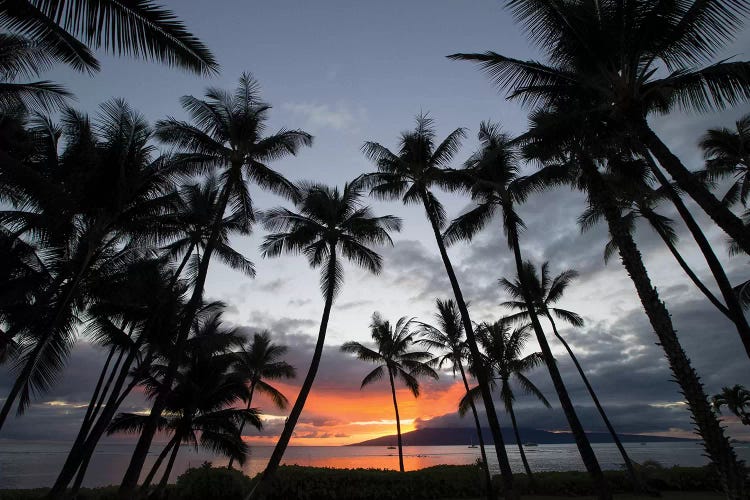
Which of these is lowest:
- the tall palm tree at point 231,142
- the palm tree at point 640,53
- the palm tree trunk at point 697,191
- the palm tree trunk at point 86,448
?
the palm tree trunk at point 86,448

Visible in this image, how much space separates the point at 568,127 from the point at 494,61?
8.71ft

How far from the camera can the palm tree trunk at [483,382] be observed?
40.6 feet

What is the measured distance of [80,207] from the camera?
36.2 ft

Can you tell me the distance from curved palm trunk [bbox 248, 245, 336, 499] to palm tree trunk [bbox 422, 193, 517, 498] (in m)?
4.71

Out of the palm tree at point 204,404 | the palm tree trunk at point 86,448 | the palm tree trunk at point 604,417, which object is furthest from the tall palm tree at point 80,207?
the palm tree trunk at point 604,417

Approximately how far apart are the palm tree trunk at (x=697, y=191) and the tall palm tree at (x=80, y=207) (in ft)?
41.8

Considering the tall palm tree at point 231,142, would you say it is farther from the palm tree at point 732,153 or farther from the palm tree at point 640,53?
the palm tree at point 732,153

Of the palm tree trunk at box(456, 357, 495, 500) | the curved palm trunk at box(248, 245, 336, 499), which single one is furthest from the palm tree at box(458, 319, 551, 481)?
the curved palm trunk at box(248, 245, 336, 499)

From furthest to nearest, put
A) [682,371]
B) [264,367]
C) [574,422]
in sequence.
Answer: [264,367] < [574,422] < [682,371]

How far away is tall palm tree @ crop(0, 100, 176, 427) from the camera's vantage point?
1102 centimetres

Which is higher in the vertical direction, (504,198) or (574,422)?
(504,198)

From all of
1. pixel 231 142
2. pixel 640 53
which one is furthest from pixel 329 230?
pixel 640 53

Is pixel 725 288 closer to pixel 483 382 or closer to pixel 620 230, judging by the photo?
pixel 620 230

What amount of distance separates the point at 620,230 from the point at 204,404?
63.5 ft
